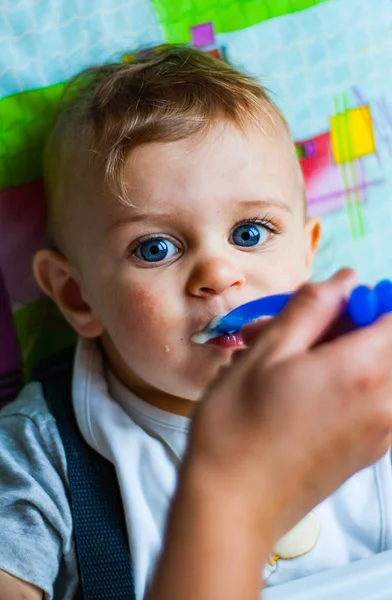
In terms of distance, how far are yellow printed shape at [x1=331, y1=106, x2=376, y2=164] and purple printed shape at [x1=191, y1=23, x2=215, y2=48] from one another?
18 cm

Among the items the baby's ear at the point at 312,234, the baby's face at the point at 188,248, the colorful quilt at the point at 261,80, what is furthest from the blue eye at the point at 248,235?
the colorful quilt at the point at 261,80

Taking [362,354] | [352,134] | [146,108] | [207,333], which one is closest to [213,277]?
[207,333]

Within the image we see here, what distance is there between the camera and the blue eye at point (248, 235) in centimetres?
74

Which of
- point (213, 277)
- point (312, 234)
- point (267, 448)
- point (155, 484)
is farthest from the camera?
point (312, 234)

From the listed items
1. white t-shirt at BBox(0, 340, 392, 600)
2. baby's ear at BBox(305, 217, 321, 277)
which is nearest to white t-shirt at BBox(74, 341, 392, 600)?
white t-shirt at BBox(0, 340, 392, 600)

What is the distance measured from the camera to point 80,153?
0.79m

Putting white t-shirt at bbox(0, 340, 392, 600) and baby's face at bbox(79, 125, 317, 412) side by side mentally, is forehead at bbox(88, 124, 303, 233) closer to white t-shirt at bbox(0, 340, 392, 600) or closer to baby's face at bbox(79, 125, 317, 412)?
baby's face at bbox(79, 125, 317, 412)

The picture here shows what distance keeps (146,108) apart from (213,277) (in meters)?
0.19

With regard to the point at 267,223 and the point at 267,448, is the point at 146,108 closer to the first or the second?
the point at 267,223

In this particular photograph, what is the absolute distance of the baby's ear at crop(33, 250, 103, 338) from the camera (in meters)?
0.84

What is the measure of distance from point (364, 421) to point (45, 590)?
42 cm

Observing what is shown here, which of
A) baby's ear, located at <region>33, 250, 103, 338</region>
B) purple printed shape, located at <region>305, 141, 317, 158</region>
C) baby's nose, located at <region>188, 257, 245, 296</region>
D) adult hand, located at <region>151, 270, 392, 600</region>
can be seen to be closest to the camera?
adult hand, located at <region>151, 270, 392, 600</region>

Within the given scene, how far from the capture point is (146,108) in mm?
760

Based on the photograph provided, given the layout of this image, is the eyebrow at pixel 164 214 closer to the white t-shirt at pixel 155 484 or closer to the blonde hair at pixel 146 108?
the blonde hair at pixel 146 108
